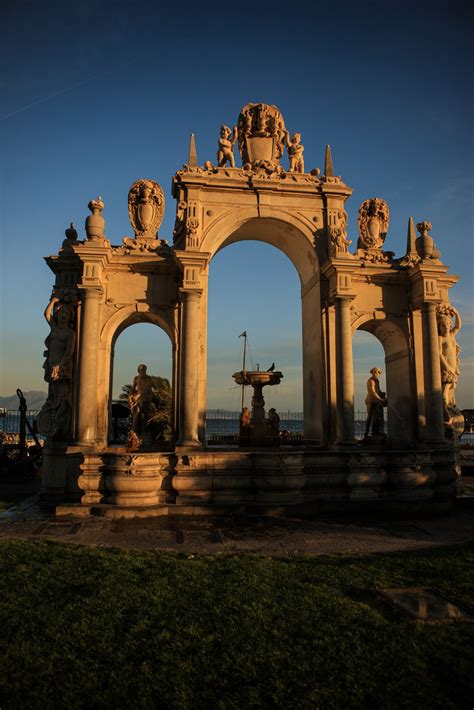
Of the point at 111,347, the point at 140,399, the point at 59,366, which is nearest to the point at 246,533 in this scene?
the point at 140,399

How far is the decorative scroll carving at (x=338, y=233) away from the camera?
623 inches

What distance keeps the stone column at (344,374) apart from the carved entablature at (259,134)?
5.45 m

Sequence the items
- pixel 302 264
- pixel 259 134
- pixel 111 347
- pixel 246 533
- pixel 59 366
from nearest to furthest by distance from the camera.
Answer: pixel 246 533, pixel 59 366, pixel 111 347, pixel 259 134, pixel 302 264

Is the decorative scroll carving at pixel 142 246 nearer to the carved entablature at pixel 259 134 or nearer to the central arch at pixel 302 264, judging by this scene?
the central arch at pixel 302 264

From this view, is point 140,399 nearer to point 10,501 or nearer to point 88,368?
point 88,368

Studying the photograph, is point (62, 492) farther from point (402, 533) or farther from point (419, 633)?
point (419, 633)

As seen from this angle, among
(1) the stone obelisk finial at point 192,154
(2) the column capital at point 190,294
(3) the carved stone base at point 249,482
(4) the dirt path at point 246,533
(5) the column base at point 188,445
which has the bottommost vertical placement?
(4) the dirt path at point 246,533

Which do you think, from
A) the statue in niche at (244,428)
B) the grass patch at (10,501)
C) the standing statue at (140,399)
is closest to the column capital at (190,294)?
the standing statue at (140,399)

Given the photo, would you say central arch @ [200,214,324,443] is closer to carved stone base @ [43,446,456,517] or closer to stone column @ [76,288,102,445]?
carved stone base @ [43,446,456,517]

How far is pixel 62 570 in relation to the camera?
718cm

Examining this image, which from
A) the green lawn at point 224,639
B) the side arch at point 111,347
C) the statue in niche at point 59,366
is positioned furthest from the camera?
the side arch at point 111,347

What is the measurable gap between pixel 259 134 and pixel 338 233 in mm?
4290

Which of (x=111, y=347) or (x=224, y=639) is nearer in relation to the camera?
(x=224, y=639)

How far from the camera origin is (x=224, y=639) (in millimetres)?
4871
